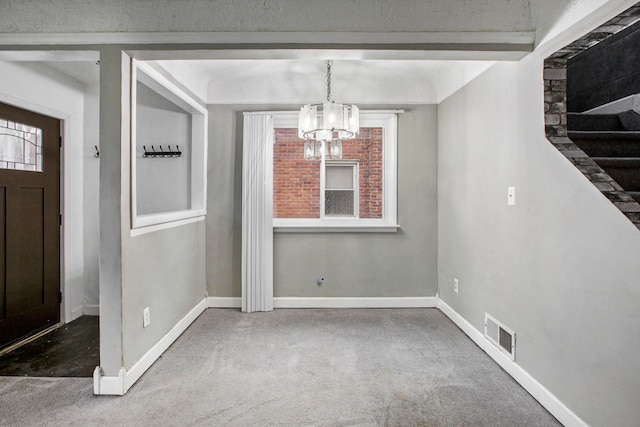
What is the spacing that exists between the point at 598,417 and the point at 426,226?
233cm

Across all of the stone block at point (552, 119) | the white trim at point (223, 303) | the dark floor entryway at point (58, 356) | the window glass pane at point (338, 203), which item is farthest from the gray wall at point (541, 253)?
the dark floor entryway at point (58, 356)

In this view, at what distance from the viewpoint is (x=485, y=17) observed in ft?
6.87

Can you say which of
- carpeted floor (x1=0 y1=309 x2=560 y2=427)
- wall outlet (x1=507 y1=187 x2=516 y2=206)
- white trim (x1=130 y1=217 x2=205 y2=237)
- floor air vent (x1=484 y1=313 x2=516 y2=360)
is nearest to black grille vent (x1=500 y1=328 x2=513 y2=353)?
floor air vent (x1=484 y1=313 x2=516 y2=360)

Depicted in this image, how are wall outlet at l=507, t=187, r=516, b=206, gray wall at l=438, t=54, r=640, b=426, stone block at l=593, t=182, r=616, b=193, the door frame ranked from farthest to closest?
the door frame
wall outlet at l=507, t=187, r=516, b=206
stone block at l=593, t=182, r=616, b=193
gray wall at l=438, t=54, r=640, b=426

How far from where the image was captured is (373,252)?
3859 mm

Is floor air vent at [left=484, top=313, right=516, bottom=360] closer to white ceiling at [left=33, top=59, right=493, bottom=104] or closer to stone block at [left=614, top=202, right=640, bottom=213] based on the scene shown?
stone block at [left=614, top=202, right=640, bottom=213]

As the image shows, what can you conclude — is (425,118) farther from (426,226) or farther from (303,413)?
(303,413)

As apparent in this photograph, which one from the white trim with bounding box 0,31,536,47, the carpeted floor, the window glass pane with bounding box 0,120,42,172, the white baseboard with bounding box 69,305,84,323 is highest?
the white trim with bounding box 0,31,536,47

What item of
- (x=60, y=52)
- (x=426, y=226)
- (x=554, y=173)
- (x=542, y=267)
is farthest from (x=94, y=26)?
(x=426, y=226)

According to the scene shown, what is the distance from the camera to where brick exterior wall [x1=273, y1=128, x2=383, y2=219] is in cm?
584

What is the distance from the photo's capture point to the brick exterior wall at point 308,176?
230 inches

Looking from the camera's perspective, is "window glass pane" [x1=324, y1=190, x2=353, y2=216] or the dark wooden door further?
"window glass pane" [x1=324, y1=190, x2=353, y2=216]

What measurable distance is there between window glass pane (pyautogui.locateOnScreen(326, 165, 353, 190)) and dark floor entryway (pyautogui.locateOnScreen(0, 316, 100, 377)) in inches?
148

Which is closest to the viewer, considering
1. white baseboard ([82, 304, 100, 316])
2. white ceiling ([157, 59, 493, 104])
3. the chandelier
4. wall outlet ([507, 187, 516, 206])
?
wall outlet ([507, 187, 516, 206])
